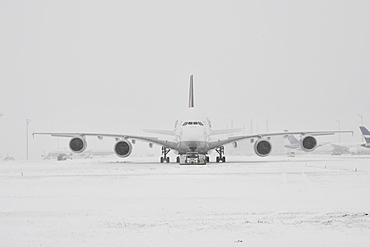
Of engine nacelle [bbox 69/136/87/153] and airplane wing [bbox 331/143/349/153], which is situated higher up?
engine nacelle [bbox 69/136/87/153]

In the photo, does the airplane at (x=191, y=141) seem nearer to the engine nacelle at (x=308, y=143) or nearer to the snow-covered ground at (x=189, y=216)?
the engine nacelle at (x=308, y=143)

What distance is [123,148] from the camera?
37.1 metres

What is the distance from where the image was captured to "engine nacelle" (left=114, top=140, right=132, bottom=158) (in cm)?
3684

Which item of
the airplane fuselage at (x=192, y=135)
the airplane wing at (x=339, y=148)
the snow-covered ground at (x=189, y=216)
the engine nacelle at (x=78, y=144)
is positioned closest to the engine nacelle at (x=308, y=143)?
the airplane fuselage at (x=192, y=135)

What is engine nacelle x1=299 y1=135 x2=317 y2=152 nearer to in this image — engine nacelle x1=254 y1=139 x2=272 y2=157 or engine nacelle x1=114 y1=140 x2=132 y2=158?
engine nacelle x1=254 y1=139 x2=272 y2=157

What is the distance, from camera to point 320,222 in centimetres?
869

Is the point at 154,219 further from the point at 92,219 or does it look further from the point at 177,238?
the point at 177,238

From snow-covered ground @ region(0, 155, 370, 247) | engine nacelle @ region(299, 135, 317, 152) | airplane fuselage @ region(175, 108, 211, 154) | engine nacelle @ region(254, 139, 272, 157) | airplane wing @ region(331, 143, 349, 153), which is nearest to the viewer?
snow-covered ground @ region(0, 155, 370, 247)

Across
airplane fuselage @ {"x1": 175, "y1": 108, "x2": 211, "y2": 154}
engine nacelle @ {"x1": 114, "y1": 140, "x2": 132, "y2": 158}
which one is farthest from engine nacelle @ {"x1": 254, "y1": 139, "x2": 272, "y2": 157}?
engine nacelle @ {"x1": 114, "y1": 140, "x2": 132, "y2": 158}

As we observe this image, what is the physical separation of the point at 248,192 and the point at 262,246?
7210 millimetres

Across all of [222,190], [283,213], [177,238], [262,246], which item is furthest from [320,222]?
[222,190]

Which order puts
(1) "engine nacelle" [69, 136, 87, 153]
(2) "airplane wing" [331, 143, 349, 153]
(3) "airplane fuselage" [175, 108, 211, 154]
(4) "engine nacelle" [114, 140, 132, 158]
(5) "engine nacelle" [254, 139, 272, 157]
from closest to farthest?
1. (3) "airplane fuselage" [175, 108, 211, 154]
2. (4) "engine nacelle" [114, 140, 132, 158]
3. (1) "engine nacelle" [69, 136, 87, 153]
4. (5) "engine nacelle" [254, 139, 272, 157]
5. (2) "airplane wing" [331, 143, 349, 153]

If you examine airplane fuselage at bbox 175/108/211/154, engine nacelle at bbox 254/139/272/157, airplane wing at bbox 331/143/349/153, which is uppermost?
airplane fuselage at bbox 175/108/211/154

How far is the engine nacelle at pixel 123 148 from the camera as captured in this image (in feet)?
121
